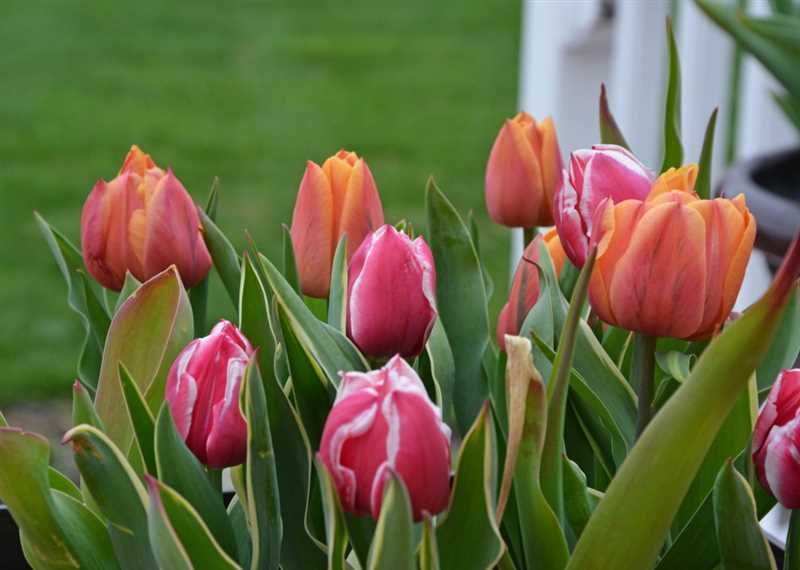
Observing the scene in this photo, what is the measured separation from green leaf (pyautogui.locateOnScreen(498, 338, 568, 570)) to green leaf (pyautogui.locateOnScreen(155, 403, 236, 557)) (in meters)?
0.11

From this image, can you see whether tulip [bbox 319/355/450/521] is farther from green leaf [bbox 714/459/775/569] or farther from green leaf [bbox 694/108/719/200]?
green leaf [bbox 694/108/719/200]

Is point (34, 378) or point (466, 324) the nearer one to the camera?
point (466, 324)

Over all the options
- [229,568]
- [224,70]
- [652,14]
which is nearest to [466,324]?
[229,568]

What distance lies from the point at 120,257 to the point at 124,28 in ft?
14.4

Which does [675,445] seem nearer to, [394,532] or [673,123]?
[394,532]

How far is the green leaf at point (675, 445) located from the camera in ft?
1.31

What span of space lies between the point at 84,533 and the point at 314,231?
0.15 meters

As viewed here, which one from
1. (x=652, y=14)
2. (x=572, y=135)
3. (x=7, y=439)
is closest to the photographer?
(x=7, y=439)

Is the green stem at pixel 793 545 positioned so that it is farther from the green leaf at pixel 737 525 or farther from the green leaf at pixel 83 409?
the green leaf at pixel 83 409

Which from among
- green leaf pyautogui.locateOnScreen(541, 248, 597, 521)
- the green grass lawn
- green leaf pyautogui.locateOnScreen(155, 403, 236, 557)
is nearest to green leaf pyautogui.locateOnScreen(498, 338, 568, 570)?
green leaf pyautogui.locateOnScreen(541, 248, 597, 521)

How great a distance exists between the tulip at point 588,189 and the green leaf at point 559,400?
6 centimetres

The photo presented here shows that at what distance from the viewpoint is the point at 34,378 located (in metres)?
2.48

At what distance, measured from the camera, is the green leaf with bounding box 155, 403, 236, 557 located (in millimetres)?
474

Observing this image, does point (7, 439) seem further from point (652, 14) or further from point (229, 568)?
point (652, 14)
